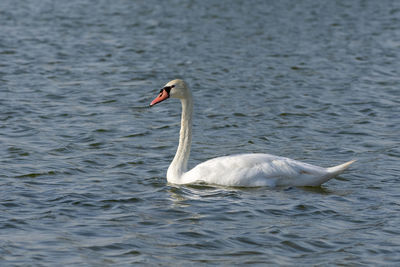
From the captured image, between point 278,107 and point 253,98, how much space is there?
2.96ft

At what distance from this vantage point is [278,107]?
15797mm

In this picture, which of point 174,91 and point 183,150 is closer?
point 174,91

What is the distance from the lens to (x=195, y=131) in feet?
45.9

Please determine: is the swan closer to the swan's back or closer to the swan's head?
the swan's back

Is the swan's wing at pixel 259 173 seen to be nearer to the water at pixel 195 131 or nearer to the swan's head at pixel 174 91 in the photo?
the water at pixel 195 131

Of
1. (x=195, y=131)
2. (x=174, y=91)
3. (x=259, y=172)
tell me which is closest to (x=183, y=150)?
(x=174, y=91)

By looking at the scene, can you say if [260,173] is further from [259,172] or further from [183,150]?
[183,150]

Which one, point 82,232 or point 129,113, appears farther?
point 129,113

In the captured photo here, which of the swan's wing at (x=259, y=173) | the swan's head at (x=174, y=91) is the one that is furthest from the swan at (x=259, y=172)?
the swan's head at (x=174, y=91)

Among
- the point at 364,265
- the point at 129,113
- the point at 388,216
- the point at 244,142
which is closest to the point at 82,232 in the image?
the point at 364,265

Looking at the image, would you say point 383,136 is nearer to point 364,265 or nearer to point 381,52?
point 364,265

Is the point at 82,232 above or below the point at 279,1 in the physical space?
below

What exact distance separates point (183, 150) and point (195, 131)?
2940 mm

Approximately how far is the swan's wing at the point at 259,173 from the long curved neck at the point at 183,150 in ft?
1.36
